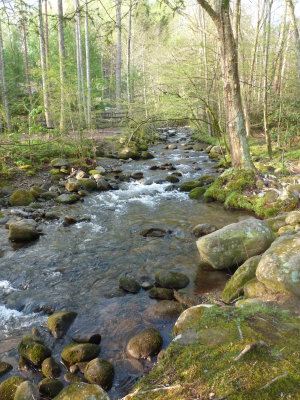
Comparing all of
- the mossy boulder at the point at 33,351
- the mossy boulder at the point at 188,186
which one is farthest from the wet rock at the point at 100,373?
the mossy boulder at the point at 188,186

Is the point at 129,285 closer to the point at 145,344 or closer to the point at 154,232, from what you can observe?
the point at 145,344

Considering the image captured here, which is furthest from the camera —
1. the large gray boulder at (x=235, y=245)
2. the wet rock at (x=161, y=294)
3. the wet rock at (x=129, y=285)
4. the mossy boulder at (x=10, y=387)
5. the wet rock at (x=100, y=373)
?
the large gray boulder at (x=235, y=245)

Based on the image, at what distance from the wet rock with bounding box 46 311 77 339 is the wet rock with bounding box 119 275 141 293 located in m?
0.90

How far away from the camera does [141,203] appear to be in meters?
9.05

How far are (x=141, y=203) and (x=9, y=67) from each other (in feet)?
77.0

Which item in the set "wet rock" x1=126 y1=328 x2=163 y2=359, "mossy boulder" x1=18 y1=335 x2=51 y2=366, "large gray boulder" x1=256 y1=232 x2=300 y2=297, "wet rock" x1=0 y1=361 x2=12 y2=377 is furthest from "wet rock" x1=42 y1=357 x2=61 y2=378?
"large gray boulder" x1=256 y1=232 x2=300 y2=297

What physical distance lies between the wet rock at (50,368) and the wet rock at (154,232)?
148 inches

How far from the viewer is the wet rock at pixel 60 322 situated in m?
3.73

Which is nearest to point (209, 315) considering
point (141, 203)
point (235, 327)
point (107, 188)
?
point (235, 327)

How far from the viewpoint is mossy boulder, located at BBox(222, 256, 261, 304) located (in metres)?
3.91

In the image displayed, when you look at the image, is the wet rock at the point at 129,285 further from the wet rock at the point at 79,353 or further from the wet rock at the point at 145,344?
the wet rock at the point at 79,353

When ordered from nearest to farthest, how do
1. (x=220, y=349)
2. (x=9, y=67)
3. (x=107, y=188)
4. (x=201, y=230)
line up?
1. (x=220, y=349)
2. (x=201, y=230)
3. (x=107, y=188)
4. (x=9, y=67)

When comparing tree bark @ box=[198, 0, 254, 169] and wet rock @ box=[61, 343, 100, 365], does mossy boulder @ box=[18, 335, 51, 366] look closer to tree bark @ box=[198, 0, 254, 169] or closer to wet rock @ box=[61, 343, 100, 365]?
wet rock @ box=[61, 343, 100, 365]

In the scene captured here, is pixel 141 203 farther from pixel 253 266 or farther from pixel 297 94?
pixel 297 94
